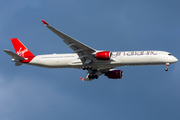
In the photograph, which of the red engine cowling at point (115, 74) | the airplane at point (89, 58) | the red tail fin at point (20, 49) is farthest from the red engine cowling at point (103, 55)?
the red tail fin at point (20, 49)

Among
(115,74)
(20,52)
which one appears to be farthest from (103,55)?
(20,52)

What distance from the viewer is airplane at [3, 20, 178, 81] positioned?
148 feet

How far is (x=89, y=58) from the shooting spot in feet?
155

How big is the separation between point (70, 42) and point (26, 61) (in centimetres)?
1046

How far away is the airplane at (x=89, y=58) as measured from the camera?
45.1 m

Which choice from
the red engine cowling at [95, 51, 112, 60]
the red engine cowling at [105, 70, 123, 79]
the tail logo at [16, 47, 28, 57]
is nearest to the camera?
the red engine cowling at [95, 51, 112, 60]

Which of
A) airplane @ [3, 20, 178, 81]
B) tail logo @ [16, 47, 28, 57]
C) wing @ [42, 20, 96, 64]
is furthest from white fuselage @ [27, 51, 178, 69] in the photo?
tail logo @ [16, 47, 28, 57]

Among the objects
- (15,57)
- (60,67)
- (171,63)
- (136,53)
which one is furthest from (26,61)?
(171,63)

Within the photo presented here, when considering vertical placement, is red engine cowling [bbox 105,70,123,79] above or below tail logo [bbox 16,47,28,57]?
below

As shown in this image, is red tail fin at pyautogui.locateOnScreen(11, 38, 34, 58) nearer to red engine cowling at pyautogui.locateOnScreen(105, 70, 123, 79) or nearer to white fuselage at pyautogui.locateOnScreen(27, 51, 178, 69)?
white fuselage at pyautogui.locateOnScreen(27, 51, 178, 69)

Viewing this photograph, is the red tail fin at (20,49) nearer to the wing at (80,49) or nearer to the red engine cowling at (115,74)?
the wing at (80,49)

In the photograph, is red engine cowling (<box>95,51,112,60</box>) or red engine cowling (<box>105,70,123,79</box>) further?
red engine cowling (<box>105,70,123,79</box>)

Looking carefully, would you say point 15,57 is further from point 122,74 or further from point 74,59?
point 122,74

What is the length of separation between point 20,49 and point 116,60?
61.4 feet
